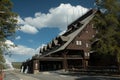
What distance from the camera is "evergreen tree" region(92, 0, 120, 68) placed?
40.2 metres

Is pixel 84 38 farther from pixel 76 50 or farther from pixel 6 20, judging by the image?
pixel 6 20

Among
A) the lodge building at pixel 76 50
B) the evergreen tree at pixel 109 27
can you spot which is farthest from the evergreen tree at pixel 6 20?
the lodge building at pixel 76 50

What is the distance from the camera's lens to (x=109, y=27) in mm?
41844

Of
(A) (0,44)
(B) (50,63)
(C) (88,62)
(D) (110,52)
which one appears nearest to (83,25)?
(C) (88,62)

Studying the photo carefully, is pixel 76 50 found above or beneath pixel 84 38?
beneath

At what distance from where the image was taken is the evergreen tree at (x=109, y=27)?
4022 centimetres

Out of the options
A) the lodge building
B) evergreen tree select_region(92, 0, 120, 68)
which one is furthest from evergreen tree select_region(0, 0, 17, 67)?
the lodge building

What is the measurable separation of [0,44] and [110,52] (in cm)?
2157

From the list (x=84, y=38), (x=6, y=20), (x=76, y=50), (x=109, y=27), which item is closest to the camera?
(x=6, y=20)

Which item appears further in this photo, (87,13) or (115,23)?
(87,13)

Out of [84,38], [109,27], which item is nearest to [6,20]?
[109,27]

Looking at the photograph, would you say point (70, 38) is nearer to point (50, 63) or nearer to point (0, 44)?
point (50, 63)

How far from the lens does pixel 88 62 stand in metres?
69.8

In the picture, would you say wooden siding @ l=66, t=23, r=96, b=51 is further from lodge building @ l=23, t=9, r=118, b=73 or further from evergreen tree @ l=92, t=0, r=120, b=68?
evergreen tree @ l=92, t=0, r=120, b=68
